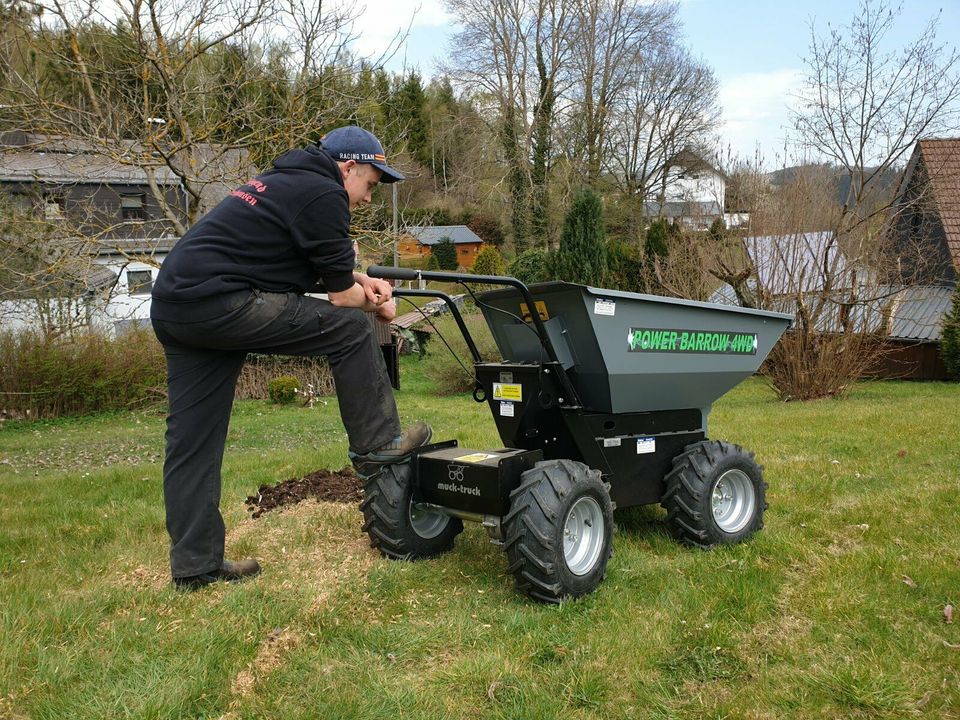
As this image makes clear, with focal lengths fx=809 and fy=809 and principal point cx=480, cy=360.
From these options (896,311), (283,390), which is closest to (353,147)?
(283,390)

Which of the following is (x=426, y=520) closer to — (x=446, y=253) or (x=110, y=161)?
(x=110, y=161)

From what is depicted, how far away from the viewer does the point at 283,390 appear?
15.4 meters

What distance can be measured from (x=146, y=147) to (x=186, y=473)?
529 centimetres

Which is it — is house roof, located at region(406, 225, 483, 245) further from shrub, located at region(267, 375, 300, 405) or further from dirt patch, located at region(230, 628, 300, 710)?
dirt patch, located at region(230, 628, 300, 710)

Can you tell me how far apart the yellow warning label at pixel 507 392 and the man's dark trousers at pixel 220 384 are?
608 millimetres

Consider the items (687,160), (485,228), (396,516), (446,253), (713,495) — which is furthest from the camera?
(485,228)

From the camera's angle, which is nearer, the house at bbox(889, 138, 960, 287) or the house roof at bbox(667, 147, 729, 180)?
the house at bbox(889, 138, 960, 287)

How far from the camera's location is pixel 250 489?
5980 mm

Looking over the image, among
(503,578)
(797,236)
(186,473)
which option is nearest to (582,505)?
(503,578)

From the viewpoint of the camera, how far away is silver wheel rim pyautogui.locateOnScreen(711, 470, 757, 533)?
14.8 feet

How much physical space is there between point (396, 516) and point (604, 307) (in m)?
1.40

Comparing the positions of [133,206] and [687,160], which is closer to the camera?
[133,206]

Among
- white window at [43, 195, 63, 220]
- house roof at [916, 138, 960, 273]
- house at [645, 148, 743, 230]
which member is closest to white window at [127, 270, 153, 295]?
white window at [43, 195, 63, 220]

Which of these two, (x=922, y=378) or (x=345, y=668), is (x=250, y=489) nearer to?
(x=345, y=668)
